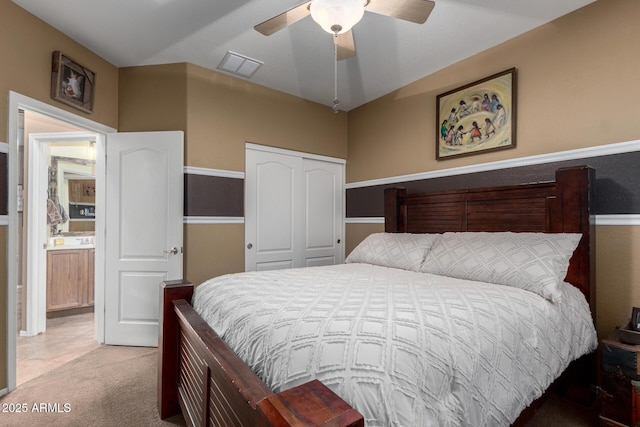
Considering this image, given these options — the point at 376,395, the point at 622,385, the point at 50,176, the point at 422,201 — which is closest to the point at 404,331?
the point at 376,395

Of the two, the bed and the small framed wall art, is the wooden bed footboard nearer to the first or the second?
the bed

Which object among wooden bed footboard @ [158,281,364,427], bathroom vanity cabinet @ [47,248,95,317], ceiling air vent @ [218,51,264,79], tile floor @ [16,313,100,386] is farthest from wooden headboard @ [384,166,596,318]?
bathroom vanity cabinet @ [47,248,95,317]

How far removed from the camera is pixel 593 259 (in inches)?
82.4

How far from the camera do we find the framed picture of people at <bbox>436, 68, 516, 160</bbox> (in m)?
2.57

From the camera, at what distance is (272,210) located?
354cm

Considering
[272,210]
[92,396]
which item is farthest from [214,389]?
[272,210]

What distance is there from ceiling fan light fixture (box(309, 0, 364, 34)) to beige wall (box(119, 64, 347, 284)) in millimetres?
1874

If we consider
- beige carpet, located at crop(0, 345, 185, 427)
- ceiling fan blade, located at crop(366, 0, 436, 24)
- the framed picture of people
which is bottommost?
beige carpet, located at crop(0, 345, 185, 427)

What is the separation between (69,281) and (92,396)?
246 cm

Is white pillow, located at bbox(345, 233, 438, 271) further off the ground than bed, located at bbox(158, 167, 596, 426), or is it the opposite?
white pillow, located at bbox(345, 233, 438, 271)

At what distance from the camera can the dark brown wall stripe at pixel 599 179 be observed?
1.97m

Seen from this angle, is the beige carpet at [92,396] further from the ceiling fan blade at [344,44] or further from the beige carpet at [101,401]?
the ceiling fan blade at [344,44]

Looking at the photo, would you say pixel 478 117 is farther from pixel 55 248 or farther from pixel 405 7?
pixel 55 248

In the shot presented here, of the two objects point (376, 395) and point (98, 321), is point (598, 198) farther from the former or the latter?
point (98, 321)
